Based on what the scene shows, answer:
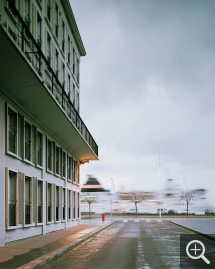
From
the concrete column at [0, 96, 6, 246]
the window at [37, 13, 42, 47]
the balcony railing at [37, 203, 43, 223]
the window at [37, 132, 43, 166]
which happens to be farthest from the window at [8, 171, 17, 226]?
the window at [37, 13, 42, 47]

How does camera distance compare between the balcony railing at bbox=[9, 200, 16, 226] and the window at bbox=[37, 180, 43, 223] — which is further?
the window at bbox=[37, 180, 43, 223]

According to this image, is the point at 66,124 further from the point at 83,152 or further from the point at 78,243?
the point at 83,152

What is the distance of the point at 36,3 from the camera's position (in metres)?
23.3

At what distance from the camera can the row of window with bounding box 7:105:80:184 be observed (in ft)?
62.3

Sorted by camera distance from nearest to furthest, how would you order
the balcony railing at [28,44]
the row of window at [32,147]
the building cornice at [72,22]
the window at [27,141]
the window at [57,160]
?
the balcony railing at [28,44], the row of window at [32,147], the window at [27,141], the window at [57,160], the building cornice at [72,22]

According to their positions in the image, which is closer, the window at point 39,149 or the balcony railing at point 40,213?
the balcony railing at point 40,213

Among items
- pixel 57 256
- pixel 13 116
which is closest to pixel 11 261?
pixel 57 256

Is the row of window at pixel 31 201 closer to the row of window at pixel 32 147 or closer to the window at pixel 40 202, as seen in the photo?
the window at pixel 40 202

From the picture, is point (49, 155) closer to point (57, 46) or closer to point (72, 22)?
point (57, 46)

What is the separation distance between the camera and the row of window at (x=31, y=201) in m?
18.6

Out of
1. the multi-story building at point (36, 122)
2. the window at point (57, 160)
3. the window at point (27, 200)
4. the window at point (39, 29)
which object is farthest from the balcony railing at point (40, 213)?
the window at point (39, 29)

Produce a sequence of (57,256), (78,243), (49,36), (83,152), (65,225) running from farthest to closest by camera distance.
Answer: (83,152) < (65,225) < (49,36) < (78,243) < (57,256)

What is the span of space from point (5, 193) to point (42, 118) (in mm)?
6304

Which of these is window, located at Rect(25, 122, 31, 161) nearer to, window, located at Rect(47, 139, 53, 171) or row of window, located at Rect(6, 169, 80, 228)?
row of window, located at Rect(6, 169, 80, 228)
